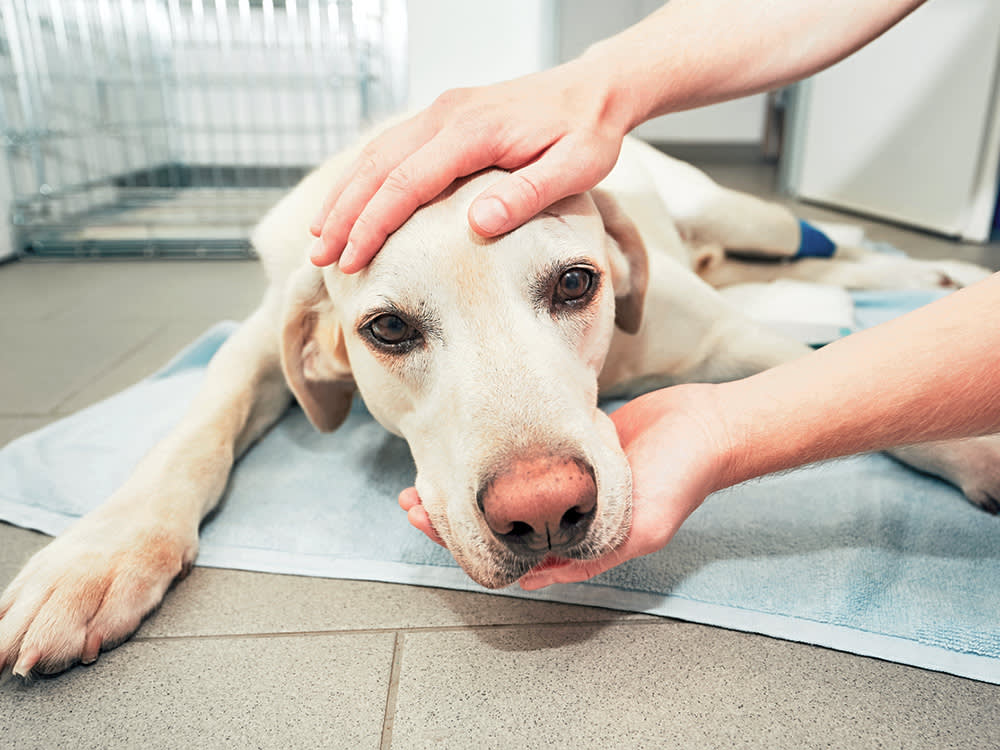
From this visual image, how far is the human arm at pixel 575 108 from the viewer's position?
108cm

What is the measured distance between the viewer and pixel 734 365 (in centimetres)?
171

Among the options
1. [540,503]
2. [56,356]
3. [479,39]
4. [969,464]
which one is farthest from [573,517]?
[479,39]

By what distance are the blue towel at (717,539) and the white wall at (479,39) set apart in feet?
8.02

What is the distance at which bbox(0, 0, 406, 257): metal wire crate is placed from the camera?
400 cm

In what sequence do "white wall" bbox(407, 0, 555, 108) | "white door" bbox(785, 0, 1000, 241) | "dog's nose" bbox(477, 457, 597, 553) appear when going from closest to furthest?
"dog's nose" bbox(477, 457, 597, 553) → "white wall" bbox(407, 0, 555, 108) → "white door" bbox(785, 0, 1000, 241)

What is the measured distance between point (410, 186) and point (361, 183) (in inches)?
4.6

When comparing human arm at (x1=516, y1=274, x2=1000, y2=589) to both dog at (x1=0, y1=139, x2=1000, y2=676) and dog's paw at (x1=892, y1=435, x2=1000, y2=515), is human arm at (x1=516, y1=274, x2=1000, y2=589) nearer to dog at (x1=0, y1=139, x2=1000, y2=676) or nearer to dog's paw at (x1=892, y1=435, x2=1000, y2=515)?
dog at (x1=0, y1=139, x2=1000, y2=676)

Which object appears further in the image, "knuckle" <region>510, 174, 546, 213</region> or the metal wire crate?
the metal wire crate

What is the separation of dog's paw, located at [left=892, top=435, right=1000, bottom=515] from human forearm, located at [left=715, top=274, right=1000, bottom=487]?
428 millimetres

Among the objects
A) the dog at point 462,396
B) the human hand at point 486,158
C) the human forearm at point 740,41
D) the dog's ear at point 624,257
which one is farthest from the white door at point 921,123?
the human hand at point 486,158

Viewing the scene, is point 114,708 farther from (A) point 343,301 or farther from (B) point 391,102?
(B) point 391,102

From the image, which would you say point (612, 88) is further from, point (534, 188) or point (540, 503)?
point (540, 503)

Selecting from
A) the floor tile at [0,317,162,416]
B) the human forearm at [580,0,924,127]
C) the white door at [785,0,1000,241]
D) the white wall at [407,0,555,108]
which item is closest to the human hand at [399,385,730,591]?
the human forearm at [580,0,924,127]

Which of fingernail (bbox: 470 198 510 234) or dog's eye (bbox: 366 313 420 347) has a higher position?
fingernail (bbox: 470 198 510 234)
